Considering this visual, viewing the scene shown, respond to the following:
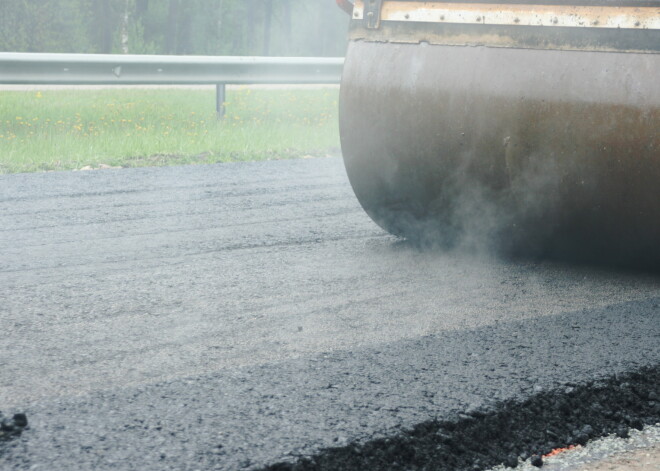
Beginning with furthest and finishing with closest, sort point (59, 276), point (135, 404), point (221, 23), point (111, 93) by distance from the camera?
point (221, 23) < point (111, 93) < point (59, 276) < point (135, 404)

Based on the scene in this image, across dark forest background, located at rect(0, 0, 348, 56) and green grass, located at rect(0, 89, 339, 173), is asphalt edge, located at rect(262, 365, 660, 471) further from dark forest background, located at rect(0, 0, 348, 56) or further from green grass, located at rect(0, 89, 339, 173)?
dark forest background, located at rect(0, 0, 348, 56)

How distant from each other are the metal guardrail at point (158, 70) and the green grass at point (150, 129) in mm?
473

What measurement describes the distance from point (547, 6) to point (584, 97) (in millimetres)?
415

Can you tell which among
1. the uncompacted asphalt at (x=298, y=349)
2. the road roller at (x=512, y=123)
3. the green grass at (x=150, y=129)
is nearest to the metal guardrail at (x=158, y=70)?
the green grass at (x=150, y=129)

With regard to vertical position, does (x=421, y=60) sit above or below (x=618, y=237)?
above

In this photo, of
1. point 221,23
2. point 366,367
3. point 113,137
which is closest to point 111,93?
point 113,137

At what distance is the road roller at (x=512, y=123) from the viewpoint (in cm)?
377

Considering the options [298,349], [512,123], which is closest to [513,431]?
[298,349]

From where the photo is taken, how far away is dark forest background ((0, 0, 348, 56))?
28078mm

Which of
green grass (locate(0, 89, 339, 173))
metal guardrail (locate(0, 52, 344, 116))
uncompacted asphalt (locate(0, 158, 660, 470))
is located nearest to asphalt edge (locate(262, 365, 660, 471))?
uncompacted asphalt (locate(0, 158, 660, 470))

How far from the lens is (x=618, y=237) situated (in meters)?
3.96

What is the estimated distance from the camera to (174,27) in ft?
109

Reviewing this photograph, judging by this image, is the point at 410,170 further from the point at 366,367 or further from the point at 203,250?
the point at 366,367

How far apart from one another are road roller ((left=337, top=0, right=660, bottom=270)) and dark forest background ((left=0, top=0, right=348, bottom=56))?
74.4 ft
